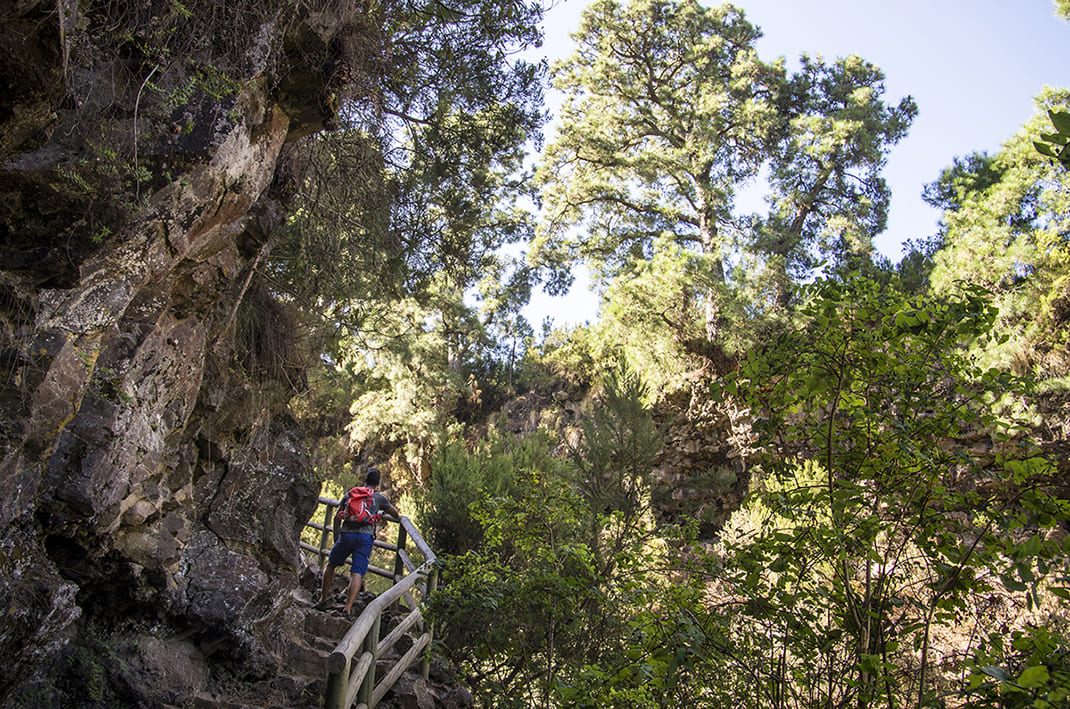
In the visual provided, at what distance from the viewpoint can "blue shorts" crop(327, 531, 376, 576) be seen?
19.6 ft

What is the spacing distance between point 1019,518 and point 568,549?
271 centimetres

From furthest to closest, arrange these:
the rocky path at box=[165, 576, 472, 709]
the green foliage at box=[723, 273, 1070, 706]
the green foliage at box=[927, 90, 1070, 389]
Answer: the green foliage at box=[927, 90, 1070, 389]
the rocky path at box=[165, 576, 472, 709]
the green foliage at box=[723, 273, 1070, 706]

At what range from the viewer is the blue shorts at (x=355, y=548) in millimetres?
5973

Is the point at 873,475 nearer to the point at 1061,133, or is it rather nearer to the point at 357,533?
the point at 1061,133

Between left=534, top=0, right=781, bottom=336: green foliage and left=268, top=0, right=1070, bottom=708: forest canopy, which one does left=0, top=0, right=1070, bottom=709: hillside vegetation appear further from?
left=534, top=0, right=781, bottom=336: green foliage

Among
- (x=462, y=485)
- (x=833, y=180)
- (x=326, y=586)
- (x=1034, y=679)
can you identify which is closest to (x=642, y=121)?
(x=833, y=180)

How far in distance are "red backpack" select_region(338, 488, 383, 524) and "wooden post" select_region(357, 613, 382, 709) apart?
7.11 feet

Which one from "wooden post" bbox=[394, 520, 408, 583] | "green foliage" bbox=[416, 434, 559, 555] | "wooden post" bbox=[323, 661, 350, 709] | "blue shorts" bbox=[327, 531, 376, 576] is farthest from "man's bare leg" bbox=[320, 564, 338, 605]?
"wooden post" bbox=[323, 661, 350, 709]

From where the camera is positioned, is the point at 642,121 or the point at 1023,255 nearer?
the point at 1023,255

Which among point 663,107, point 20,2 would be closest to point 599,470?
point 20,2

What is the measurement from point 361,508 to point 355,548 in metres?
0.38

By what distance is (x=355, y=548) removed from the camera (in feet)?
19.7

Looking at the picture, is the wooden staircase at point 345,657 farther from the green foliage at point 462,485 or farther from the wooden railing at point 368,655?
the green foliage at point 462,485

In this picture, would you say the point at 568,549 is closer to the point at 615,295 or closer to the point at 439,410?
the point at 615,295
